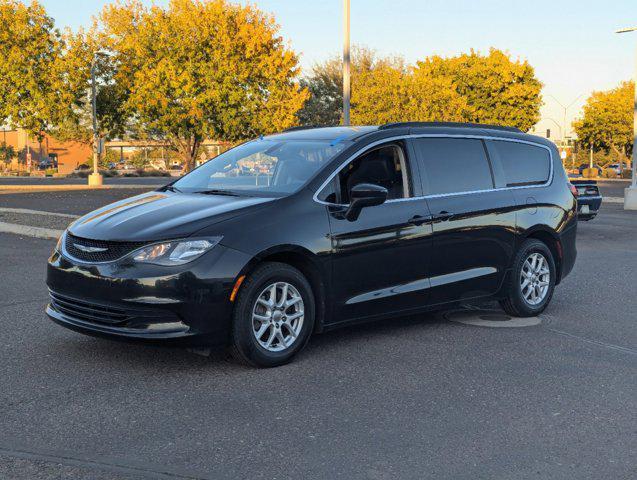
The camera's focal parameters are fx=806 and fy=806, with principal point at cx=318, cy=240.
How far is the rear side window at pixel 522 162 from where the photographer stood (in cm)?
757

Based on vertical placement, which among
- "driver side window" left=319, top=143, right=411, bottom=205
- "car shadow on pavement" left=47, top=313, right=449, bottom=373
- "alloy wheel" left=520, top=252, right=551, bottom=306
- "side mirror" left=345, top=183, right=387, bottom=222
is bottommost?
"car shadow on pavement" left=47, top=313, right=449, bottom=373

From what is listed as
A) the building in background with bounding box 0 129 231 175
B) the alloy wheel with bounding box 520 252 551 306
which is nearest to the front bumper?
the alloy wheel with bounding box 520 252 551 306

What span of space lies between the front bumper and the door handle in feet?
6.36

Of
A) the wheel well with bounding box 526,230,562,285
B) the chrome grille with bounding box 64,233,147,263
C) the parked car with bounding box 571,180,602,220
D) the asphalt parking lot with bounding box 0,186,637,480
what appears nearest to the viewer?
the asphalt parking lot with bounding box 0,186,637,480

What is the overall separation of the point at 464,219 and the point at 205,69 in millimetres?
30144

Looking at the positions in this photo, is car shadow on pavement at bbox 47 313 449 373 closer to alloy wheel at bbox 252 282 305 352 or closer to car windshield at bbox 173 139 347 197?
alloy wheel at bbox 252 282 305 352

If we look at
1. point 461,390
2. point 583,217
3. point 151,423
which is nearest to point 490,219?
point 461,390

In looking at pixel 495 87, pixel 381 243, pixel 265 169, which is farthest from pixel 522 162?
pixel 495 87

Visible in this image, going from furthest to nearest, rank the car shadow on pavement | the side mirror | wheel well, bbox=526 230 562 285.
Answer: wheel well, bbox=526 230 562 285, the side mirror, the car shadow on pavement

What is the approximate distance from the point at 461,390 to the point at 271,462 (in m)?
1.72

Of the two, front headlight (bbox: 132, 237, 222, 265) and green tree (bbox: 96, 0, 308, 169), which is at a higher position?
green tree (bbox: 96, 0, 308, 169)

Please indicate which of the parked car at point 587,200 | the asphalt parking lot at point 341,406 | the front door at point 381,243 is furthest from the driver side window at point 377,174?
the parked car at point 587,200

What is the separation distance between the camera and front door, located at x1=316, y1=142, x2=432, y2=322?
6047 millimetres

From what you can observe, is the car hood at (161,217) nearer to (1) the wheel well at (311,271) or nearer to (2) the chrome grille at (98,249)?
(2) the chrome grille at (98,249)
